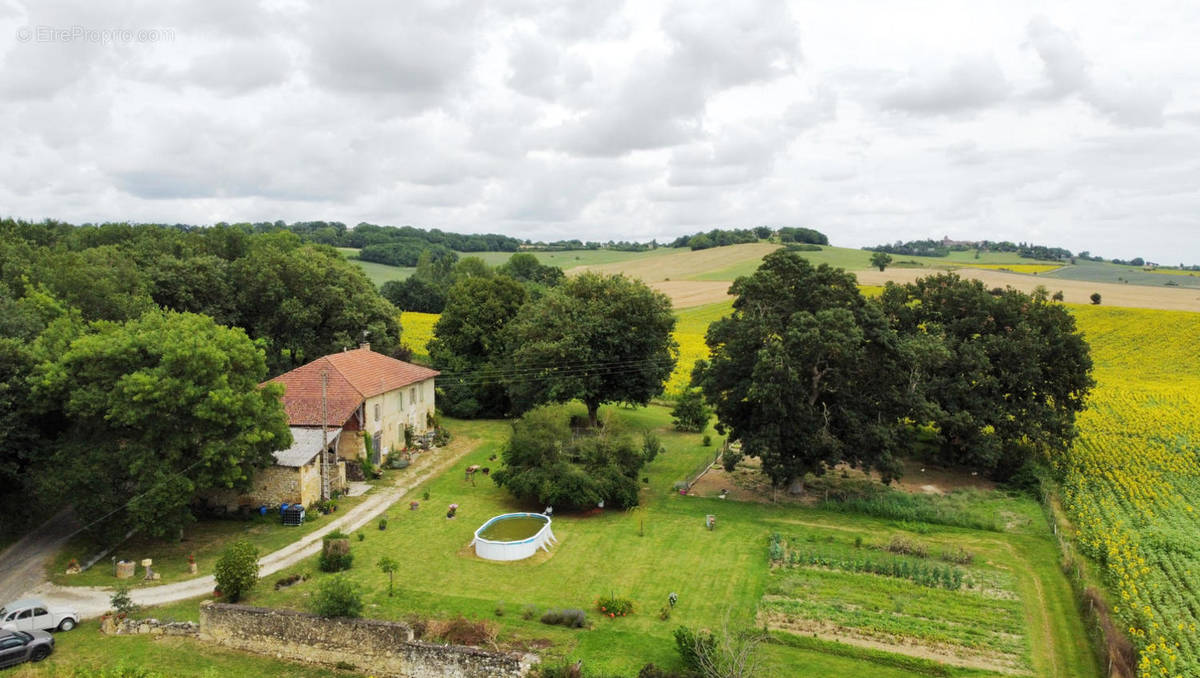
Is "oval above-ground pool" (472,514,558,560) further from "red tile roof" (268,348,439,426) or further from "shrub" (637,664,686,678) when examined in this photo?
"red tile roof" (268,348,439,426)

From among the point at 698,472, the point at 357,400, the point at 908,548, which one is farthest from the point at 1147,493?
the point at 357,400

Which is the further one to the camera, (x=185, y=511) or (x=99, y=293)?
(x=99, y=293)

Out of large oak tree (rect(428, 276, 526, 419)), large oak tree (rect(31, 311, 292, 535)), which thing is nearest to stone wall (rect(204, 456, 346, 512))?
large oak tree (rect(31, 311, 292, 535))

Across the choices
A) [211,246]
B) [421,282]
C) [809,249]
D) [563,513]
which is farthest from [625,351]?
[809,249]

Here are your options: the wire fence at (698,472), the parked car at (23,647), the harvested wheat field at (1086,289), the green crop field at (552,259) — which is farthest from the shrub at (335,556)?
the green crop field at (552,259)

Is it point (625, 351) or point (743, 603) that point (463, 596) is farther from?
point (625, 351)

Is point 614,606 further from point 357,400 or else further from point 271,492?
point 357,400

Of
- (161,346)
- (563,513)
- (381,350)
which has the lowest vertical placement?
(563,513)
